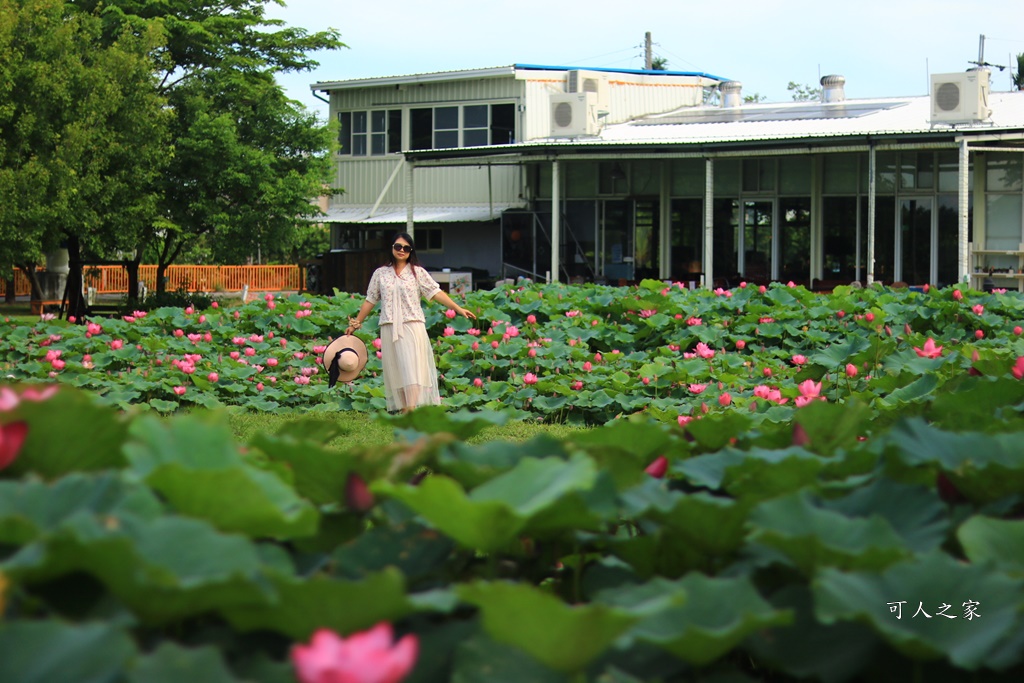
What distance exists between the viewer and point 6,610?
5.00 ft

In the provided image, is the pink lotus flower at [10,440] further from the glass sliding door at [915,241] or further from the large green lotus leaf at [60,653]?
the glass sliding door at [915,241]

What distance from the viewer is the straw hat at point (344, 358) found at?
10.4 m

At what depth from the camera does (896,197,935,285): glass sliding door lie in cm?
2681

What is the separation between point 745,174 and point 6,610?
28390 mm

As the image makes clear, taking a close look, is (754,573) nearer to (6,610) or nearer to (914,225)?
(6,610)

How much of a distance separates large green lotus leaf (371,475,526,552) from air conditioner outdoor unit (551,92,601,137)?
27122mm

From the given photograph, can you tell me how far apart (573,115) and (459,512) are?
90.0ft

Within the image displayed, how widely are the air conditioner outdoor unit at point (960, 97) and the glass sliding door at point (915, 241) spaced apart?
265 centimetres

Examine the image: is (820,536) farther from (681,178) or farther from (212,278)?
(212,278)

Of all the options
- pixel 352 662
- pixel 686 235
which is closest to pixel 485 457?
pixel 352 662

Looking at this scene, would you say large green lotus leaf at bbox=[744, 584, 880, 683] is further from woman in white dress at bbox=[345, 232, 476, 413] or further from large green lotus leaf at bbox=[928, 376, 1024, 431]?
woman in white dress at bbox=[345, 232, 476, 413]

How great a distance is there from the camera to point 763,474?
2301 millimetres

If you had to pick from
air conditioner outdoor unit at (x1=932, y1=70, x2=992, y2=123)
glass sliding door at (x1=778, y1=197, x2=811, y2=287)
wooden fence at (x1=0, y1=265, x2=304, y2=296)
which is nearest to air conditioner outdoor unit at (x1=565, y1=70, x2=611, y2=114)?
glass sliding door at (x1=778, y1=197, x2=811, y2=287)

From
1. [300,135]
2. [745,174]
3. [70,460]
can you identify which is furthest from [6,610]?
[300,135]
